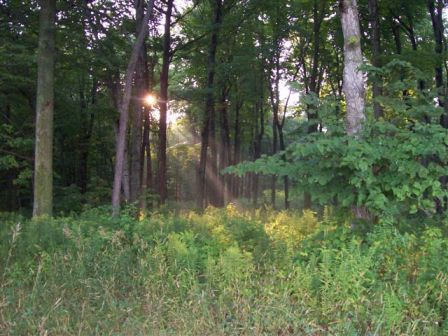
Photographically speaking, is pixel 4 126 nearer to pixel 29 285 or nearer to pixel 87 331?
pixel 29 285

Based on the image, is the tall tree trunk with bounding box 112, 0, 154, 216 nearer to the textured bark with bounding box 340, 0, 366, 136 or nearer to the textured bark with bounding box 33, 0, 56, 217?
the textured bark with bounding box 33, 0, 56, 217

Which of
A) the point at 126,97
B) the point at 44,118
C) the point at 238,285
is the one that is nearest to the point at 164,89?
the point at 126,97

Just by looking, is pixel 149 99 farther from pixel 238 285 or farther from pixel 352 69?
pixel 238 285

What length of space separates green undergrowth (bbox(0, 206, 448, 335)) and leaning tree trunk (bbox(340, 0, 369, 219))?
1.69 m

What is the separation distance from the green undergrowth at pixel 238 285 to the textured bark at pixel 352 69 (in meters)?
1.73

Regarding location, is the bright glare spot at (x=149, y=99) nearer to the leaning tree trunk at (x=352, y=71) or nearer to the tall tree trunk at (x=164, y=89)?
the tall tree trunk at (x=164, y=89)

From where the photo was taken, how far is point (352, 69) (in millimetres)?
6738

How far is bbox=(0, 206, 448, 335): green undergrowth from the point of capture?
4152 mm

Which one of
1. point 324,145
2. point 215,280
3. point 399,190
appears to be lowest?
point 215,280

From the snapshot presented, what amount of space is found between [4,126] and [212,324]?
42.8ft

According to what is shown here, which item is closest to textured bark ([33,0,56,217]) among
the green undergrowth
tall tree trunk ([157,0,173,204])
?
the green undergrowth

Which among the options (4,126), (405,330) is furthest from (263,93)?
(405,330)

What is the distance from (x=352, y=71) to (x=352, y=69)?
0.10 ft

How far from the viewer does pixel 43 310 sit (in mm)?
4398
